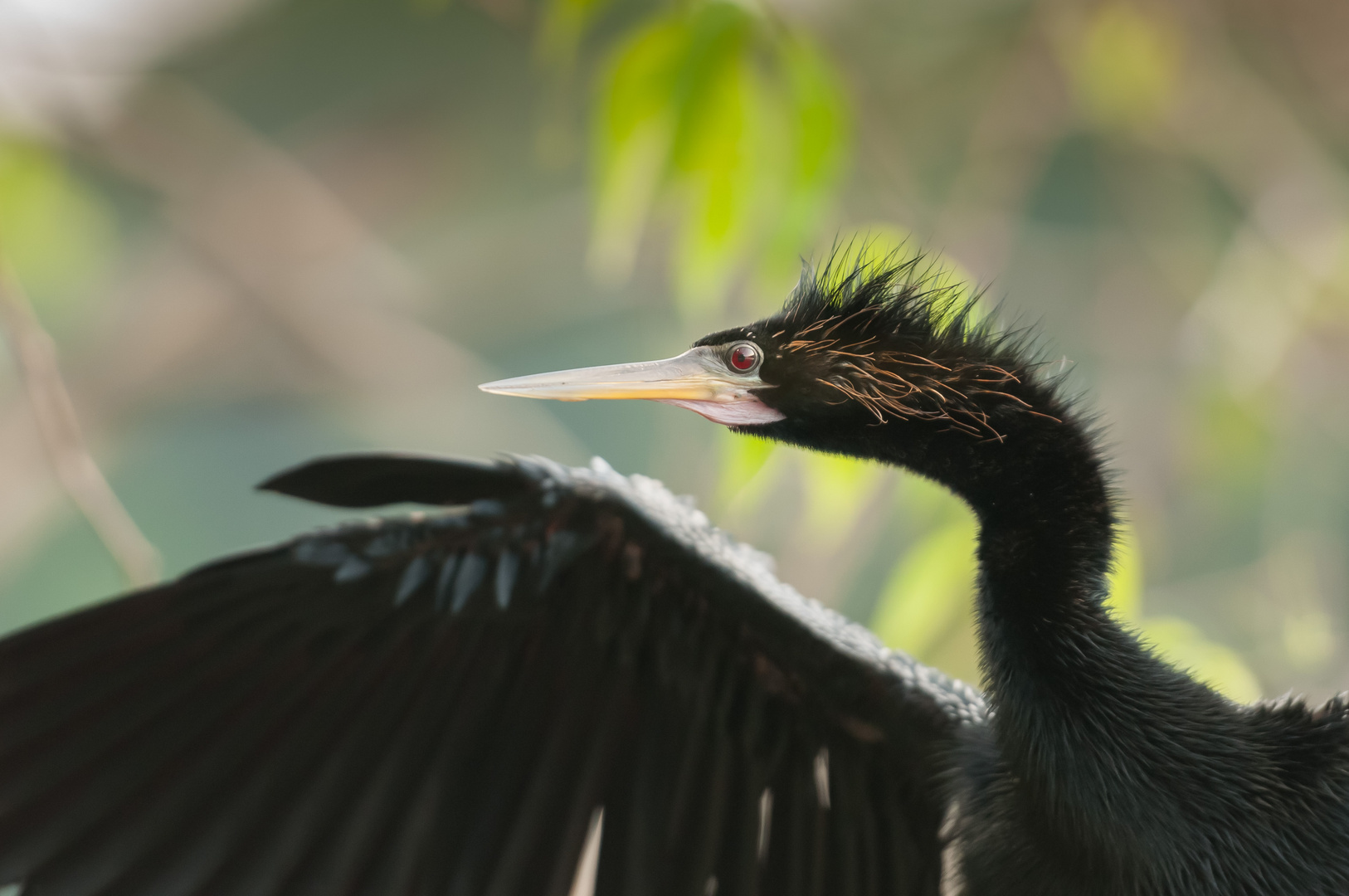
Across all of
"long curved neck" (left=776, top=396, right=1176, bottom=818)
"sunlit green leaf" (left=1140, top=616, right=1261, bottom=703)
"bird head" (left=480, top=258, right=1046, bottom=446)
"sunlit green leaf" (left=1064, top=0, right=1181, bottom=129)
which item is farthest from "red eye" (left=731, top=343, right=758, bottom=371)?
"sunlit green leaf" (left=1064, top=0, right=1181, bottom=129)

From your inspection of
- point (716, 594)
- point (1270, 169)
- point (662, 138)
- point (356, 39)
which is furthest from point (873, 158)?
point (356, 39)

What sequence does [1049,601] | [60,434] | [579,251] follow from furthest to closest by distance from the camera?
[579,251]
[60,434]
[1049,601]

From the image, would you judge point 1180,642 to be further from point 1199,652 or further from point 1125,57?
point 1125,57

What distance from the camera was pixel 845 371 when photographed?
868mm

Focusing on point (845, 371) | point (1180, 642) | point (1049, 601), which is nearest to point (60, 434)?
point (845, 371)

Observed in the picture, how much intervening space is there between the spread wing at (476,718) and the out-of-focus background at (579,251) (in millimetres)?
624

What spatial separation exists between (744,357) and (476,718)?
1.36ft

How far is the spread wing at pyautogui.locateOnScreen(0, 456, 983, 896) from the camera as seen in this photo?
2.95 feet

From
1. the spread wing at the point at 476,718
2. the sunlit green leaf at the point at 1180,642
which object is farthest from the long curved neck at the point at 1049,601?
the spread wing at the point at 476,718

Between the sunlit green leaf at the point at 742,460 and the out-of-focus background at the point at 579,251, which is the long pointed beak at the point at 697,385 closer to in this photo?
the sunlit green leaf at the point at 742,460

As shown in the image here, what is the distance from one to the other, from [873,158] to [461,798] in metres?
2.11

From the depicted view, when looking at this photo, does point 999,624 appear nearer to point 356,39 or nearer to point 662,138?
point 662,138

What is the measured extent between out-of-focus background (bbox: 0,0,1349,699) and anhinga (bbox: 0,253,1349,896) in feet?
2.09

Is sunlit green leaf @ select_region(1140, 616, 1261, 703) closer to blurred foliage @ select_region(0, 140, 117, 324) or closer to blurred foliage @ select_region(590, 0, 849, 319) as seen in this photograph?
blurred foliage @ select_region(590, 0, 849, 319)
